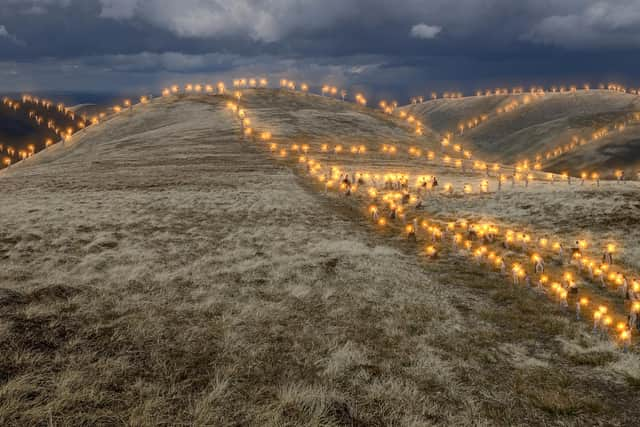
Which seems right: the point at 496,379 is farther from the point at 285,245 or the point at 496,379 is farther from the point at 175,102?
the point at 175,102

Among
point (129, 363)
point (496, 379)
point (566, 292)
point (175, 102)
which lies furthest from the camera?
point (175, 102)

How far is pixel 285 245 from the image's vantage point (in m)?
26.5

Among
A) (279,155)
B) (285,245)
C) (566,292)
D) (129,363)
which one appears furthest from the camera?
(279,155)

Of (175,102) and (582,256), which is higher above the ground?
(175,102)

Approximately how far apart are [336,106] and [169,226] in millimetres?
157095

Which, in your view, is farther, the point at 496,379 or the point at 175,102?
the point at 175,102

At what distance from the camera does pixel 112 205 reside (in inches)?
1430

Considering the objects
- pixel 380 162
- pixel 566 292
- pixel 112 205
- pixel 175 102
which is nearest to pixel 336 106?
pixel 175 102

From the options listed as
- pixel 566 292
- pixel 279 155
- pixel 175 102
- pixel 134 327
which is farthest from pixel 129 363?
pixel 175 102

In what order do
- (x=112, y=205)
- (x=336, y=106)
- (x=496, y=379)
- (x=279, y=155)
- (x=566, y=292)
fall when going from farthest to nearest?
(x=336, y=106)
(x=279, y=155)
(x=112, y=205)
(x=566, y=292)
(x=496, y=379)

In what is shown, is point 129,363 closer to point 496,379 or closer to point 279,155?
point 496,379

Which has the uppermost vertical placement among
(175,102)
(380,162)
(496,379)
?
(175,102)

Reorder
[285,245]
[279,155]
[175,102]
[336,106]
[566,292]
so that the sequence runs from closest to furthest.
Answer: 1. [566,292]
2. [285,245]
3. [279,155]
4. [175,102]
5. [336,106]

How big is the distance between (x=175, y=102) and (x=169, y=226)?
148539 millimetres
